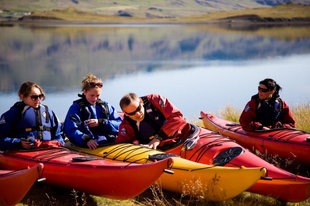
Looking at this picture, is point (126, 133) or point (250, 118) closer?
point (126, 133)

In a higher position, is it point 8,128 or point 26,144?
point 8,128

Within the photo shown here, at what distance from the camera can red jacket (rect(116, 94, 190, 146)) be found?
15.9ft

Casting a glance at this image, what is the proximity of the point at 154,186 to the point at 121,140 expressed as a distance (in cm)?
86

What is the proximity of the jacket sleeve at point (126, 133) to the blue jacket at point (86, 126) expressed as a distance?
0.45m

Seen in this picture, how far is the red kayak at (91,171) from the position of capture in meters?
3.93

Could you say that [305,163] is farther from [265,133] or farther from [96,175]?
[96,175]

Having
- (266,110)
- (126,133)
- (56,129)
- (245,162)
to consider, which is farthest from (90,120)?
(266,110)

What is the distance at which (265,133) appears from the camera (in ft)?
19.3

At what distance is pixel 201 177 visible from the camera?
4074mm

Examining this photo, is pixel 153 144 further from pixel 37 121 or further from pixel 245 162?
pixel 37 121

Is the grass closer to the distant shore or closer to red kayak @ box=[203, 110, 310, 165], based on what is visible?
red kayak @ box=[203, 110, 310, 165]

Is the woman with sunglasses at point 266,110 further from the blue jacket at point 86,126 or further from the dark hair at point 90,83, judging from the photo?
the dark hair at point 90,83

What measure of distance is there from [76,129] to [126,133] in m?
0.76

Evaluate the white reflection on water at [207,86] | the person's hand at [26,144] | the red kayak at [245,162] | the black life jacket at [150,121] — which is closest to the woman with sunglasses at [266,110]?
the red kayak at [245,162]
